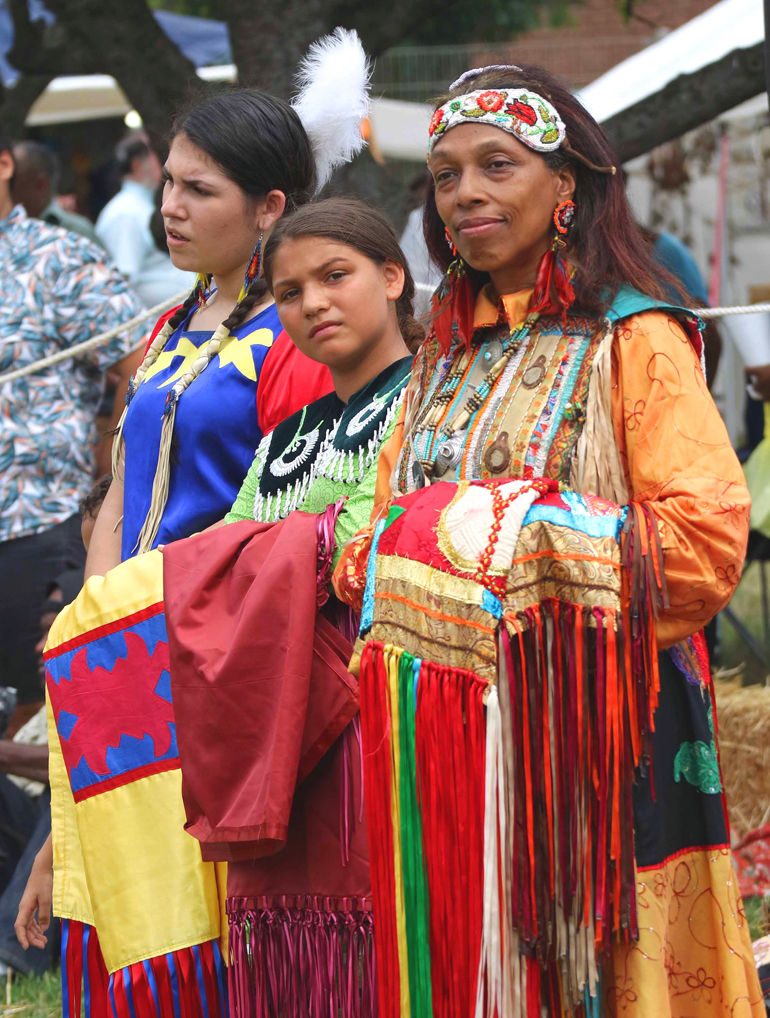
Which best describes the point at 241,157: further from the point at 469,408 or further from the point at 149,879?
the point at 149,879

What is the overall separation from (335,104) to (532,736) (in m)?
1.67

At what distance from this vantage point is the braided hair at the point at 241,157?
9.60 feet

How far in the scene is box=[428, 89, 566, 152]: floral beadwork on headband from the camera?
220 cm

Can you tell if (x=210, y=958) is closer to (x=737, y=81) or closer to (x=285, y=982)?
(x=285, y=982)

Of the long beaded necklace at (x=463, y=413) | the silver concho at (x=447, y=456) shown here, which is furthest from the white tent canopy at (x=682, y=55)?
the silver concho at (x=447, y=456)

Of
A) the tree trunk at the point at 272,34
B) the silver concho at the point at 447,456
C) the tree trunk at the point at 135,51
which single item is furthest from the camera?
the tree trunk at the point at 135,51

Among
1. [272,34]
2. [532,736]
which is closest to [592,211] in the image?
[532,736]

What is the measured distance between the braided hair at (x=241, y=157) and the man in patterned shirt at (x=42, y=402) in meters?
1.51

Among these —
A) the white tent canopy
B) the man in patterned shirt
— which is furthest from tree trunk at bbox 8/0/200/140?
the white tent canopy

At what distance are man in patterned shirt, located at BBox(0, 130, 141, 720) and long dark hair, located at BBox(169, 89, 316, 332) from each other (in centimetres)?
152

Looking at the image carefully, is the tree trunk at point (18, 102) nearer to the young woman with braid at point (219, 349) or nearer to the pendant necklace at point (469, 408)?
the young woman with braid at point (219, 349)

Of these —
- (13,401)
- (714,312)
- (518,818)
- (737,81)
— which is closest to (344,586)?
(518,818)

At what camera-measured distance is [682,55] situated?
513cm

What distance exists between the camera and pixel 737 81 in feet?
15.6
